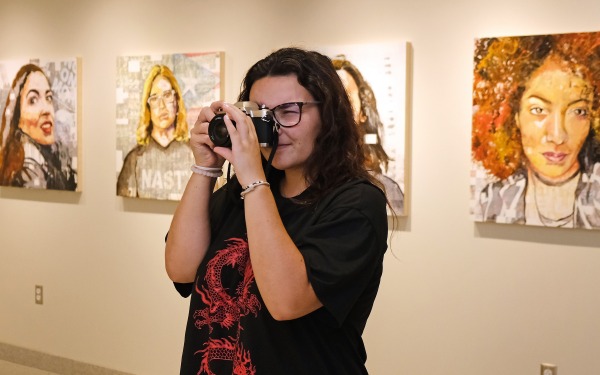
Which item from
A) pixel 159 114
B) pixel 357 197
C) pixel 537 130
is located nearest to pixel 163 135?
pixel 159 114

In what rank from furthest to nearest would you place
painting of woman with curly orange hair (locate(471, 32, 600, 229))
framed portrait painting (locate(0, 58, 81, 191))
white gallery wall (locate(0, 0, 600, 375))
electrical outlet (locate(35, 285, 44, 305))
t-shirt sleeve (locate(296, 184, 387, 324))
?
electrical outlet (locate(35, 285, 44, 305)) < framed portrait painting (locate(0, 58, 81, 191)) < white gallery wall (locate(0, 0, 600, 375)) < painting of woman with curly orange hair (locate(471, 32, 600, 229)) < t-shirt sleeve (locate(296, 184, 387, 324))

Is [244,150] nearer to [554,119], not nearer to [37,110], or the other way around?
[554,119]

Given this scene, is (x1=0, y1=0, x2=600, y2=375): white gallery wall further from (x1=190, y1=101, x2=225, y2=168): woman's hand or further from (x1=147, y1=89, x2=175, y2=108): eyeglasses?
(x1=190, y1=101, x2=225, y2=168): woman's hand

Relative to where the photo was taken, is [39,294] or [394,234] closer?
[394,234]

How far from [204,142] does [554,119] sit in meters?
1.69

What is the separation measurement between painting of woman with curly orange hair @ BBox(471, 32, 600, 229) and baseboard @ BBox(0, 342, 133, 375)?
239cm

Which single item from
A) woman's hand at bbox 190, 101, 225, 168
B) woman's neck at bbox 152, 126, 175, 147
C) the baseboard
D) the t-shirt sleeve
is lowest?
the baseboard

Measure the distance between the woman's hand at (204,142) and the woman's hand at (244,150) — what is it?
5.1 inches

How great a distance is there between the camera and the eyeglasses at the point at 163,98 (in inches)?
151

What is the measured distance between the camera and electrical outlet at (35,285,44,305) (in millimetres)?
4562

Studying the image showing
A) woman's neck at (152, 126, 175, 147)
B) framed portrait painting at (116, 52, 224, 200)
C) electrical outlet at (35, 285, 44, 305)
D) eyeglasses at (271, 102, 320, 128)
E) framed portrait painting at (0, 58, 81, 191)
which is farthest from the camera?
electrical outlet at (35, 285, 44, 305)

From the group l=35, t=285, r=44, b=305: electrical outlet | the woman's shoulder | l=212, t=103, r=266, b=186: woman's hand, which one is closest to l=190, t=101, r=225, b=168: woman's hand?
l=212, t=103, r=266, b=186: woman's hand

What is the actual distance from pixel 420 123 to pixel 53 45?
2306mm

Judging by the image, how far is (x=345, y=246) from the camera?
1.38 metres
